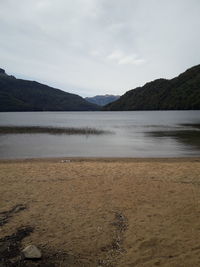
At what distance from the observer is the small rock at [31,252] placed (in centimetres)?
579

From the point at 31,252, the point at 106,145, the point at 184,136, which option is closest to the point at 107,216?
the point at 31,252

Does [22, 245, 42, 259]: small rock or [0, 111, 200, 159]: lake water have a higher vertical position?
[22, 245, 42, 259]: small rock

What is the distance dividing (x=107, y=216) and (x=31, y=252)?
9.96ft

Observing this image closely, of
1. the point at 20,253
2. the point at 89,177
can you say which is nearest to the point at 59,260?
the point at 20,253

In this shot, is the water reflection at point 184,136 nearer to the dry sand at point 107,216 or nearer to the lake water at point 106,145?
the lake water at point 106,145

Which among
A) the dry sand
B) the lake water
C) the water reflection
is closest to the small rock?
the dry sand

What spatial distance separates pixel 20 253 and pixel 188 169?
39.1 feet

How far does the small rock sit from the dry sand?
0.15 metres

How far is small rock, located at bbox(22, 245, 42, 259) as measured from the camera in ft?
19.0

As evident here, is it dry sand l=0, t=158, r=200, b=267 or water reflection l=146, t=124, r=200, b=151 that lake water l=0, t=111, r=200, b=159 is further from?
dry sand l=0, t=158, r=200, b=267

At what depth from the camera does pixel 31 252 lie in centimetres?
586

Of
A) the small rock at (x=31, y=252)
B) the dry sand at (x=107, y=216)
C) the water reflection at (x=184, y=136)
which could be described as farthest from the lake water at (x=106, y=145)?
the small rock at (x=31, y=252)

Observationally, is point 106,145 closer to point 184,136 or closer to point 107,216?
point 184,136

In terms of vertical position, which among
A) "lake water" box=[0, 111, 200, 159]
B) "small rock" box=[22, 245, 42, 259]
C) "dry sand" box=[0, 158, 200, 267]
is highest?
"small rock" box=[22, 245, 42, 259]
